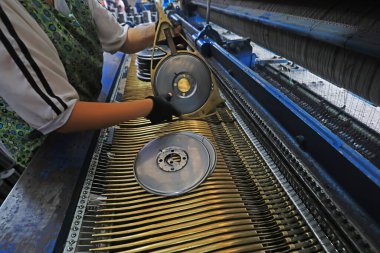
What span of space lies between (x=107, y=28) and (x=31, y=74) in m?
0.95

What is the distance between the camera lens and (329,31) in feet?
3.32

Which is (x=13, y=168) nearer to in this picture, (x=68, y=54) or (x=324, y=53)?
(x=68, y=54)

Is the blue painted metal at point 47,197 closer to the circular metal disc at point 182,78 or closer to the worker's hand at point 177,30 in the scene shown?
the circular metal disc at point 182,78

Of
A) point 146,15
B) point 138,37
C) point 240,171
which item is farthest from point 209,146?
point 146,15

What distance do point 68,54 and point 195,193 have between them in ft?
3.08

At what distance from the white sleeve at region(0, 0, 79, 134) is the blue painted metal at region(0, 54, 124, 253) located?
27 cm

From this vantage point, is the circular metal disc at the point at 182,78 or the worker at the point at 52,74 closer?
the worker at the point at 52,74

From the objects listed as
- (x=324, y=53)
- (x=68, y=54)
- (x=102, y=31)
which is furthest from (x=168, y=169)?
(x=102, y=31)

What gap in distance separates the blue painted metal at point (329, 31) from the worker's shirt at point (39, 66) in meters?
1.09

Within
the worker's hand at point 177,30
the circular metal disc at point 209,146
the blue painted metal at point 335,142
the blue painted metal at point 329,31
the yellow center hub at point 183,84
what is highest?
the blue painted metal at point 329,31

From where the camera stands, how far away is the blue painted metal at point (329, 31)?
0.82m

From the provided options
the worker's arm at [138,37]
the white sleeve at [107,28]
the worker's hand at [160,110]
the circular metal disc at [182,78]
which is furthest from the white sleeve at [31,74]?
the worker's arm at [138,37]

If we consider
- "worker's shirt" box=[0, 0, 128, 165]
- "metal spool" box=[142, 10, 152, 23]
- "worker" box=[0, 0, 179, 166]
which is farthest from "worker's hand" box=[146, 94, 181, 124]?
"metal spool" box=[142, 10, 152, 23]

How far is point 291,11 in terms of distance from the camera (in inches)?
56.4
